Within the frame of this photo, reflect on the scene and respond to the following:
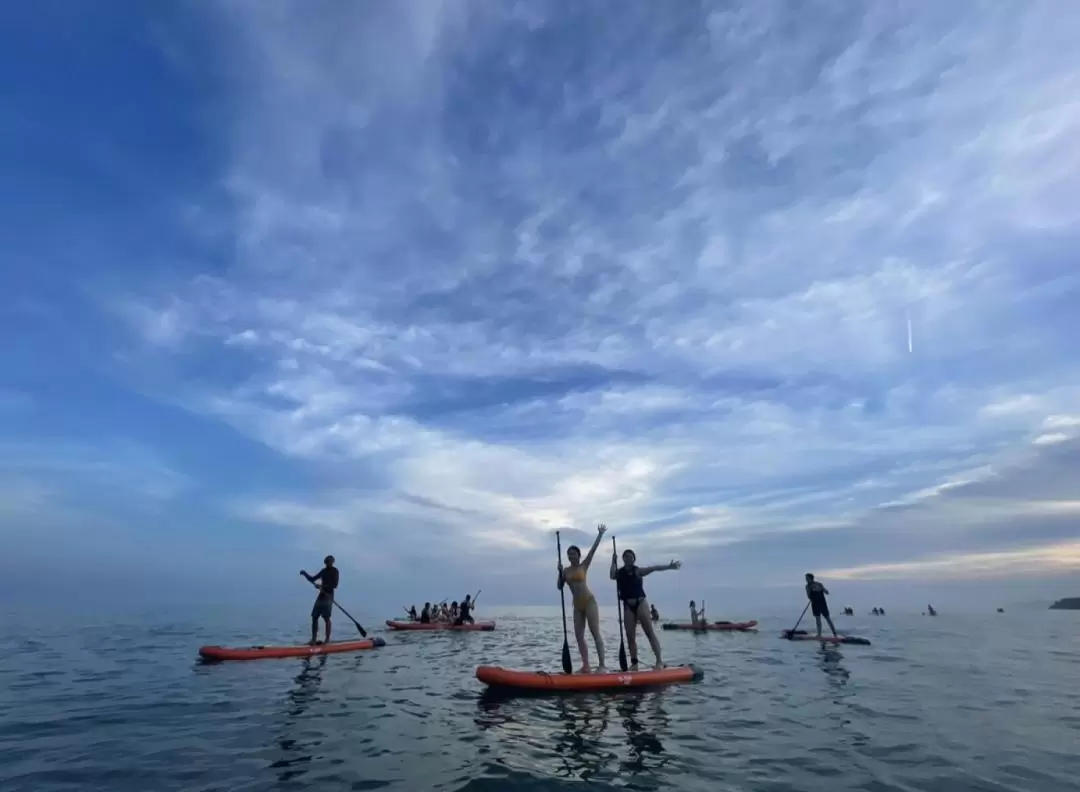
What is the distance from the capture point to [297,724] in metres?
11.2

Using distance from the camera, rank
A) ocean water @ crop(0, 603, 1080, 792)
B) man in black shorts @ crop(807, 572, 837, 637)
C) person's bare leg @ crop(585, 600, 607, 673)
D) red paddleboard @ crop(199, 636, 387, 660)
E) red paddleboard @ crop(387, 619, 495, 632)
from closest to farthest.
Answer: ocean water @ crop(0, 603, 1080, 792) → person's bare leg @ crop(585, 600, 607, 673) → red paddleboard @ crop(199, 636, 387, 660) → man in black shorts @ crop(807, 572, 837, 637) → red paddleboard @ crop(387, 619, 495, 632)

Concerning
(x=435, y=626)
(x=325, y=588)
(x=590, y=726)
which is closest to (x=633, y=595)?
(x=590, y=726)

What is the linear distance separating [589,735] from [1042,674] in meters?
16.5

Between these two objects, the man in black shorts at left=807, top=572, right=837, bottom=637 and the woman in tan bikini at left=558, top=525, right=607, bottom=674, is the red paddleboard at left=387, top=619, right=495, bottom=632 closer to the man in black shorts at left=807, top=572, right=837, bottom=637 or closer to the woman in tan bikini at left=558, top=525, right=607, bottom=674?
the man in black shorts at left=807, top=572, right=837, bottom=637

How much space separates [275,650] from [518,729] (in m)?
14.1

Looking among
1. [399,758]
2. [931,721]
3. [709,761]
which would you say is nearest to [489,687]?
[399,758]

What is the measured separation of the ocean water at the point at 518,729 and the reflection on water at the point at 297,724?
5 centimetres

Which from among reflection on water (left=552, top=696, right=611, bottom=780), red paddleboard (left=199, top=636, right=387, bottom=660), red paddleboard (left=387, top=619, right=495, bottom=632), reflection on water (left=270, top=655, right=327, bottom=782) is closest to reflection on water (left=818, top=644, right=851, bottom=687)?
reflection on water (left=552, top=696, right=611, bottom=780)

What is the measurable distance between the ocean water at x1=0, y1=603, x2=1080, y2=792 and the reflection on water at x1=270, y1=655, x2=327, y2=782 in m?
0.05

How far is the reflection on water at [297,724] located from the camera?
855cm

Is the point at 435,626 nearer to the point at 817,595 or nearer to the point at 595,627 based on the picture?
the point at 817,595

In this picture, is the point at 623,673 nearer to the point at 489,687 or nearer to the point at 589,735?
the point at 489,687

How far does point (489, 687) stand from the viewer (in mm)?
14648

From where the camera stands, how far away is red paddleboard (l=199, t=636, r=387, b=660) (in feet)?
66.1
